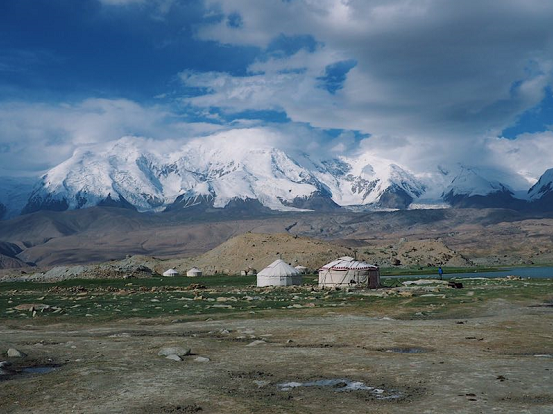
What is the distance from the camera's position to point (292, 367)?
67.6ft

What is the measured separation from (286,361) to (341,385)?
4065mm

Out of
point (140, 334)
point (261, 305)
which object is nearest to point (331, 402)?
point (140, 334)

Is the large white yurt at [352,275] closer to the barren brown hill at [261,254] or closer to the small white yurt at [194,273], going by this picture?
the barren brown hill at [261,254]

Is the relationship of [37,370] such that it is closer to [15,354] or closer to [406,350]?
[15,354]

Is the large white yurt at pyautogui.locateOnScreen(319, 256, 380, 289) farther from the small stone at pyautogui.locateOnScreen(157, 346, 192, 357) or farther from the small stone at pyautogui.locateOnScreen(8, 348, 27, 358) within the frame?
the small stone at pyautogui.locateOnScreen(8, 348, 27, 358)

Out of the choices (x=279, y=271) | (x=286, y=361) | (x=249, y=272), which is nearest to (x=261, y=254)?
(x=249, y=272)

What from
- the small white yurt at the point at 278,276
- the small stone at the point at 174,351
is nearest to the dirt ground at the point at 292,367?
the small stone at the point at 174,351

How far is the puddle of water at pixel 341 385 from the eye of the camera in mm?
16766

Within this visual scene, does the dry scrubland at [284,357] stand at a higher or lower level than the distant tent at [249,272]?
higher

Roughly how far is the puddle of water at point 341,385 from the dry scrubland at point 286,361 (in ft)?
0.10

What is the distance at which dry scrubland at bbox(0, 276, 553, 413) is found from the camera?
15781 mm

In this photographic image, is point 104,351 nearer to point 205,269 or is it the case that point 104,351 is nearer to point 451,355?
point 451,355

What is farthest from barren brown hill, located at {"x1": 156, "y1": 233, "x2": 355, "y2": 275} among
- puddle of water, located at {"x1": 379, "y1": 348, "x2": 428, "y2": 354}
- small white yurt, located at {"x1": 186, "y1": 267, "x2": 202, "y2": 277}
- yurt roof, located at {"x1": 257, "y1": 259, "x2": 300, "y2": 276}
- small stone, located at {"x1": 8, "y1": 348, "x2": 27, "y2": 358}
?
small stone, located at {"x1": 8, "y1": 348, "x2": 27, "y2": 358}

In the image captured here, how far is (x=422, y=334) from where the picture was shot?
90.3ft
